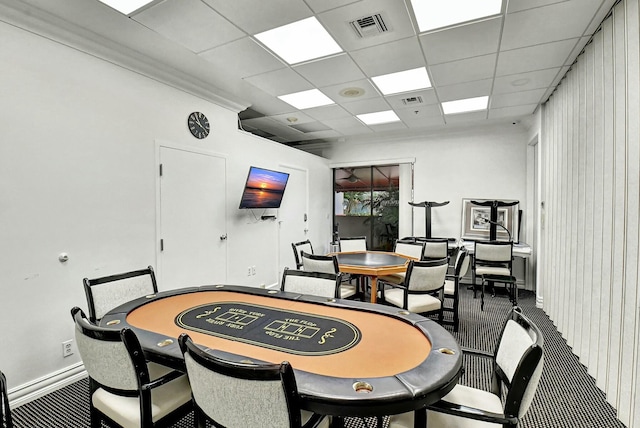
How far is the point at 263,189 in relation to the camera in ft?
15.6

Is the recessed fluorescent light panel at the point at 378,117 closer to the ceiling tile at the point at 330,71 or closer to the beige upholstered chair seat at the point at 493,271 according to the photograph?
the ceiling tile at the point at 330,71

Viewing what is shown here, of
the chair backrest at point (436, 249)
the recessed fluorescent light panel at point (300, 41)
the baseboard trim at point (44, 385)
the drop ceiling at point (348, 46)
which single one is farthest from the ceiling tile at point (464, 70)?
the baseboard trim at point (44, 385)

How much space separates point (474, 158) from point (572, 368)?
4.23m

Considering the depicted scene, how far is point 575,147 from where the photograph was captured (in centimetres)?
312

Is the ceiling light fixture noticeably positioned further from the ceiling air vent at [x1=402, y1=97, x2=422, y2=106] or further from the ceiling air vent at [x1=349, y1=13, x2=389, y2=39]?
the ceiling air vent at [x1=349, y1=13, x2=389, y2=39]

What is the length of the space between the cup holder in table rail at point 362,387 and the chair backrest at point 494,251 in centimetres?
440

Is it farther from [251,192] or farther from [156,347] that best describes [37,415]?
[251,192]

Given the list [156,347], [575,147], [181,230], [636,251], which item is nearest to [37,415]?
[156,347]

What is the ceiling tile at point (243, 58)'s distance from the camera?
2.89 m

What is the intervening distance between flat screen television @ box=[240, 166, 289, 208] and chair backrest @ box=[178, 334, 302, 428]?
11.3 ft

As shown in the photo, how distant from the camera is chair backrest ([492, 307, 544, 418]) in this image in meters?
1.20

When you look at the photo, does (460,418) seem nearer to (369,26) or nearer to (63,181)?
(369,26)

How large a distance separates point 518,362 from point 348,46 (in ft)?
9.09

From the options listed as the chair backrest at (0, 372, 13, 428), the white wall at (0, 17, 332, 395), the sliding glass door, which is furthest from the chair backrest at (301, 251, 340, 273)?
the sliding glass door
